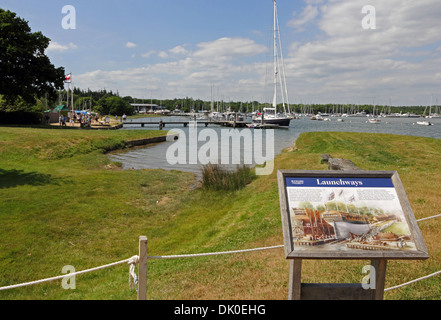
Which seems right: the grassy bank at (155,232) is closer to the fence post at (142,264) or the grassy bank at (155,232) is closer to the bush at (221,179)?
the bush at (221,179)

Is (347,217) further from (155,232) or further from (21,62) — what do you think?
(21,62)

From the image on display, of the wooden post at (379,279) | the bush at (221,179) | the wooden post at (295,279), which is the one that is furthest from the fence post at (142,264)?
the bush at (221,179)

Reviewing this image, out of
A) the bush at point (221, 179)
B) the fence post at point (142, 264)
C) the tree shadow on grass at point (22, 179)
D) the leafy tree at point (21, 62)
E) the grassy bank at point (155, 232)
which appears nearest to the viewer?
the fence post at point (142, 264)

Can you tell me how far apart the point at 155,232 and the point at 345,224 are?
889cm

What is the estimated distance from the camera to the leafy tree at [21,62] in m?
37.8

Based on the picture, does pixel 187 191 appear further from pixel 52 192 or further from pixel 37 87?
pixel 37 87

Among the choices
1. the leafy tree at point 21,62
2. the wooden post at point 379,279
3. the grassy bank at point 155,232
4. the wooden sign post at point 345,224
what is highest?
the leafy tree at point 21,62

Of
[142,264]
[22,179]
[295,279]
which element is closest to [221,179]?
[22,179]

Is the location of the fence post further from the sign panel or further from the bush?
the bush

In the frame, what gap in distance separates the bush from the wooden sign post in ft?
44.7

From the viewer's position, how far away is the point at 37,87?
41094 millimetres

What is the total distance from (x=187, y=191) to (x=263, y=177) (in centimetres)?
447

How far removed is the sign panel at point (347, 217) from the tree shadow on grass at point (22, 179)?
1444cm

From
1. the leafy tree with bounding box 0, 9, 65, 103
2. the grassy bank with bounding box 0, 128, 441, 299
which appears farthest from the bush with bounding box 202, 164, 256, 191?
the leafy tree with bounding box 0, 9, 65, 103
